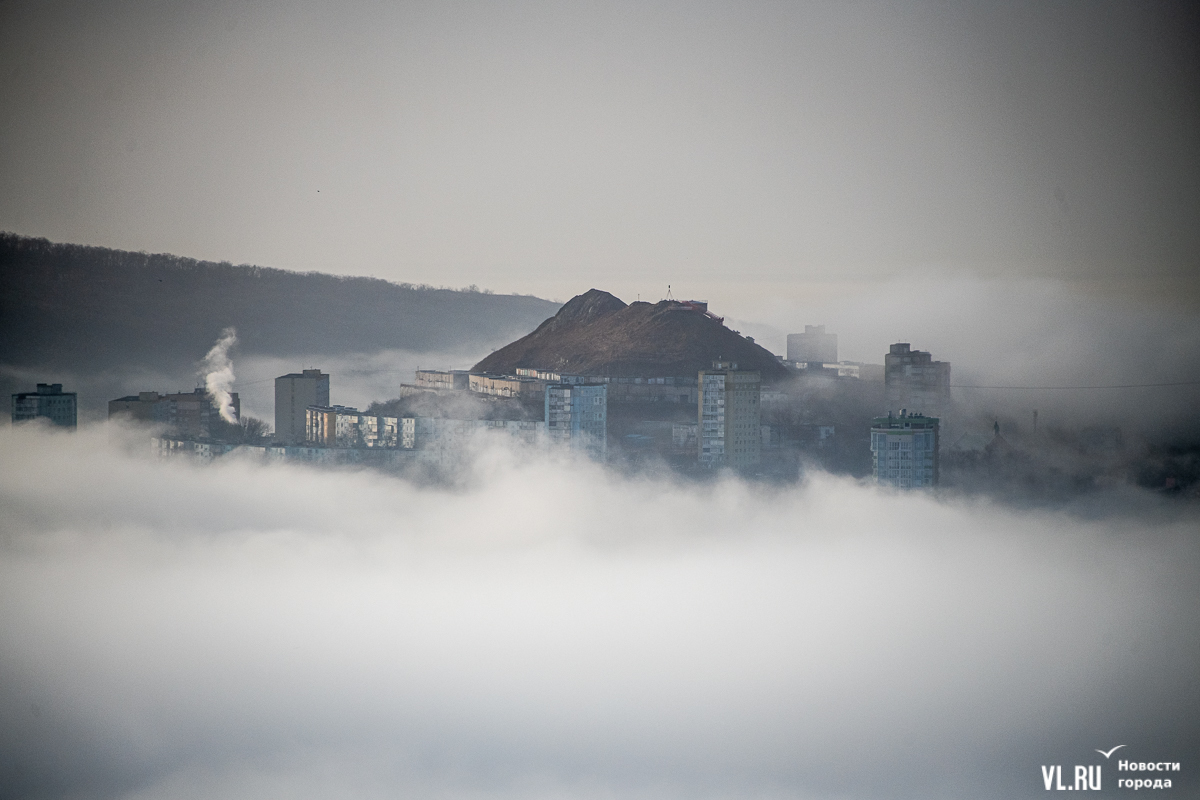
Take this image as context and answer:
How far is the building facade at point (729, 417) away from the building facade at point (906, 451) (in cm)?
236

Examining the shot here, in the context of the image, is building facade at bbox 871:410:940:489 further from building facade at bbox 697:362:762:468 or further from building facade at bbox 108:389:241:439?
building facade at bbox 108:389:241:439

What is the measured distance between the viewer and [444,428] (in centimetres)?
2453

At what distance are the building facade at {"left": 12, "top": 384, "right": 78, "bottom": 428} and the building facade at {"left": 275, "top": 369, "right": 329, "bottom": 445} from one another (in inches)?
161

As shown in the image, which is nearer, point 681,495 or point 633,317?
point 681,495

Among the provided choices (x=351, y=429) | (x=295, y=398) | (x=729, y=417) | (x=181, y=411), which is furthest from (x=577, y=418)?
(x=181, y=411)

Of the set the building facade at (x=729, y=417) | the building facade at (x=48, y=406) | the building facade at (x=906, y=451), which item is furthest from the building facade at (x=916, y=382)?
the building facade at (x=48, y=406)

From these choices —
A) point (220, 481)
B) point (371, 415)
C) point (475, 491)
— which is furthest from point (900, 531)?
point (220, 481)

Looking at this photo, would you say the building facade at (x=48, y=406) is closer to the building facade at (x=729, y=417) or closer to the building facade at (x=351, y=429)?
the building facade at (x=351, y=429)

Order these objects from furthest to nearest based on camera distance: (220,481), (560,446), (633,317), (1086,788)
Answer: (633,317) < (220,481) < (560,446) < (1086,788)

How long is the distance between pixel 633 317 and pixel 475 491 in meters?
5.78

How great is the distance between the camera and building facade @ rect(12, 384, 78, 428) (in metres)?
24.6

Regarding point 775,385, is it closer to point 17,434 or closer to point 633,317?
point 633,317

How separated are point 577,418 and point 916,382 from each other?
271 inches

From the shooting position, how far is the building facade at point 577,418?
2398 cm
